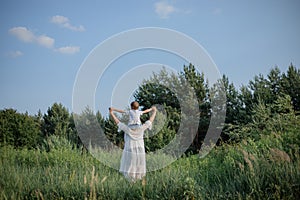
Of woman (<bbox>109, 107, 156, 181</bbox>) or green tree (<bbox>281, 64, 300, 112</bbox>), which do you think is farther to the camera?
green tree (<bbox>281, 64, 300, 112</bbox>)

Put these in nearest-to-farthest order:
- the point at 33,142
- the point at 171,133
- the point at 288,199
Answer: the point at 288,199, the point at 171,133, the point at 33,142

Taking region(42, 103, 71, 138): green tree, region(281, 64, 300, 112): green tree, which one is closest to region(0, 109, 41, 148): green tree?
region(42, 103, 71, 138): green tree

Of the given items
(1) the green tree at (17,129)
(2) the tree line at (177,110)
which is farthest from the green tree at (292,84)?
(1) the green tree at (17,129)

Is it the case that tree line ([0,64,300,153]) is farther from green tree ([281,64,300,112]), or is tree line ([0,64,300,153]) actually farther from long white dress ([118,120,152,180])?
long white dress ([118,120,152,180])

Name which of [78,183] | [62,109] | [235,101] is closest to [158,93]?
[235,101]

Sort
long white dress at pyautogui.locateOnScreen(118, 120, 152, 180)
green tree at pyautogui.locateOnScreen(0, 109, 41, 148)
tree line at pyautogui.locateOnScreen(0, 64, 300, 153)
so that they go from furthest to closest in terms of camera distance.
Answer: green tree at pyautogui.locateOnScreen(0, 109, 41, 148), tree line at pyautogui.locateOnScreen(0, 64, 300, 153), long white dress at pyautogui.locateOnScreen(118, 120, 152, 180)

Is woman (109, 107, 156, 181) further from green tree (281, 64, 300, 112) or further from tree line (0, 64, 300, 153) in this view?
green tree (281, 64, 300, 112)

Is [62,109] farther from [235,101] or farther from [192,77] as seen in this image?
[235,101]

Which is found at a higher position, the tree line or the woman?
the tree line

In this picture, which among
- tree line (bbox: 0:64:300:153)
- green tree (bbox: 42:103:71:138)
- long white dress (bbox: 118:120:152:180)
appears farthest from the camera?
green tree (bbox: 42:103:71:138)

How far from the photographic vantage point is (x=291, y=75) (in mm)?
24844

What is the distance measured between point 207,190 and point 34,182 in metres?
3.08

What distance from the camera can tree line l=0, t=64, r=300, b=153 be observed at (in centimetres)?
1622

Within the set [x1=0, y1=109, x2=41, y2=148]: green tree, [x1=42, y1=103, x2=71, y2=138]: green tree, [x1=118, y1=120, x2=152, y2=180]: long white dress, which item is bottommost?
[x1=118, y1=120, x2=152, y2=180]: long white dress
